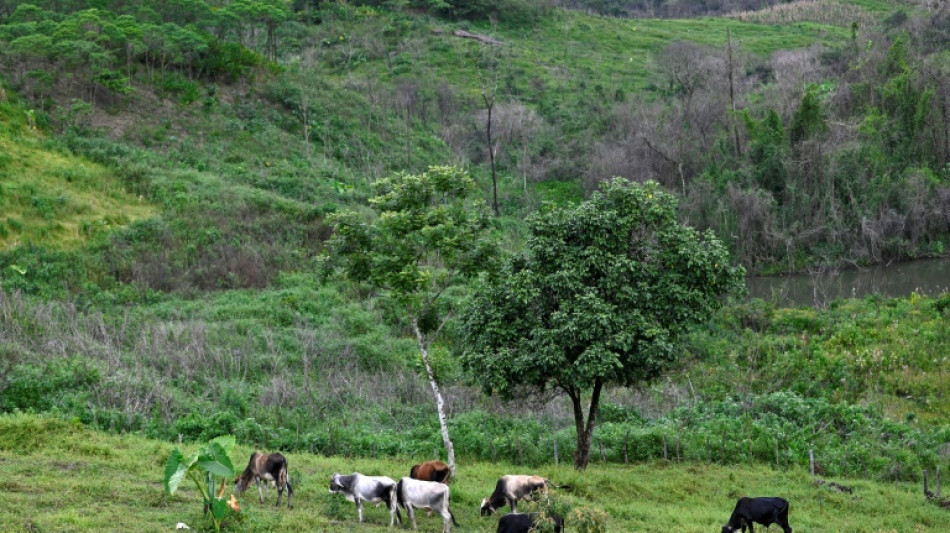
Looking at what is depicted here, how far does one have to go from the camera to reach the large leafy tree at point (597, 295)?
1708cm

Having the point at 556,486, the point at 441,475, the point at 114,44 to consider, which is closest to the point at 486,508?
the point at 441,475

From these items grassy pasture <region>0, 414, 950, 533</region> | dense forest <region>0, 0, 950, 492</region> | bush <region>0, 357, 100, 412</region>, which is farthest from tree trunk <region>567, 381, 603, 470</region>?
bush <region>0, 357, 100, 412</region>

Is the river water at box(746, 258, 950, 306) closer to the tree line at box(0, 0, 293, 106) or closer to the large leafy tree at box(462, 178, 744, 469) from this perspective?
the large leafy tree at box(462, 178, 744, 469)


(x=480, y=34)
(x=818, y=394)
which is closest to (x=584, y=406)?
(x=818, y=394)

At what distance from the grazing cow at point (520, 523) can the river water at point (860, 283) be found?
25.9 m

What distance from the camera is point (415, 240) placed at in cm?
1753

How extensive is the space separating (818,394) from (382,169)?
89.4 ft

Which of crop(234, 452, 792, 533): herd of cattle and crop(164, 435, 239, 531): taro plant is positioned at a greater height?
crop(164, 435, 239, 531): taro plant

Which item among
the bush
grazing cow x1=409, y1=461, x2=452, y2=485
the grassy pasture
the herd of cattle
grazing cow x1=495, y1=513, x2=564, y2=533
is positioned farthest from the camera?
the bush

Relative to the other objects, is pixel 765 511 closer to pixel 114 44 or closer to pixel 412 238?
pixel 412 238

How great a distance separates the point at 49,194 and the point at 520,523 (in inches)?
1112

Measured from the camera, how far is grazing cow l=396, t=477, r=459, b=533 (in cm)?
1321

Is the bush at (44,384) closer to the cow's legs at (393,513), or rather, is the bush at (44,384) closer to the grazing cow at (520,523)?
the cow's legs at (393,513)

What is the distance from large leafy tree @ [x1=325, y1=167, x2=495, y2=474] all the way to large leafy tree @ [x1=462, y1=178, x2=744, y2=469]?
0.86 m
